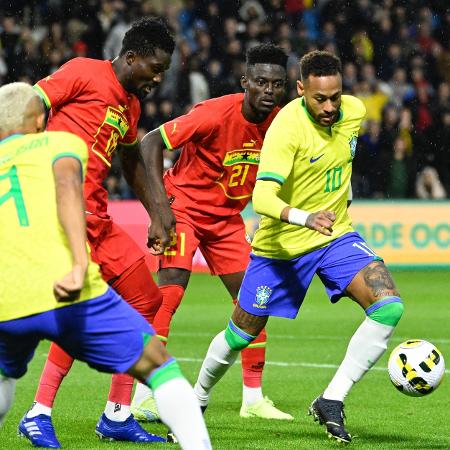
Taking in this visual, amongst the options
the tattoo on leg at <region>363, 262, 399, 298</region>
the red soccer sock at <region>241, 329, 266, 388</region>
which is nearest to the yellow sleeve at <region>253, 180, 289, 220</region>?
the tattoo on leg at <region>363, 262, 399, 298</region>

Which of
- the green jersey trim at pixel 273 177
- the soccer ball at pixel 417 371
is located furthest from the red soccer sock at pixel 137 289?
the soccer ball at pixel 417 371

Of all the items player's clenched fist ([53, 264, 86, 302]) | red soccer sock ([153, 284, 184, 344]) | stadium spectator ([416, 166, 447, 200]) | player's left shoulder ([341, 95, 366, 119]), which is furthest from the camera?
stadium spectator ([416, 166, 447, 200])

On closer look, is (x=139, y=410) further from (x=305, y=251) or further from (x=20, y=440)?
(x=305, y=251)

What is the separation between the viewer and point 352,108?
730cm

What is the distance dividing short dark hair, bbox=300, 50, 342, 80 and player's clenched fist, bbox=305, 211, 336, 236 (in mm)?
1014

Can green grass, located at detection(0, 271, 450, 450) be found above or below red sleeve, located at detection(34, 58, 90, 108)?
below

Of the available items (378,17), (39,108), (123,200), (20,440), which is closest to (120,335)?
(39,108)

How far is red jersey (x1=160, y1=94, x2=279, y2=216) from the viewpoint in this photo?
26.7ft

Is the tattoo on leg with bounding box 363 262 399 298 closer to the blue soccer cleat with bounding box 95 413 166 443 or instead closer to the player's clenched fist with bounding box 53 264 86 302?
the blue soccer cleat with bounding box 95 413 166 443

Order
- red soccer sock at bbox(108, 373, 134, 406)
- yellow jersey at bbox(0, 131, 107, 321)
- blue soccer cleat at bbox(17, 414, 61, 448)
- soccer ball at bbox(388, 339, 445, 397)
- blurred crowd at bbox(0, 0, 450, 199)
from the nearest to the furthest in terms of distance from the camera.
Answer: yellow jersey at bbox(0, 131, 107, 321) → blue soccer cleat at bbox(17, 414, 61, 448) → soccer ball at bbox(388, 339, 445, 397) → red soccer sock at bbox(108, 373, 134, 406) → blurred crowd at bbox(0, 0, 450, 199)

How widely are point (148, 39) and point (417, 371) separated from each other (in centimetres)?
253

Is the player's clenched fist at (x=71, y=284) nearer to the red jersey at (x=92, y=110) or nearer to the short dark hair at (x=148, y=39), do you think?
the red jersey at (x=92, y=110)

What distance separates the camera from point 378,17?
22.6m

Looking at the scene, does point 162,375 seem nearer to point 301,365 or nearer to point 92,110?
point 92,110
